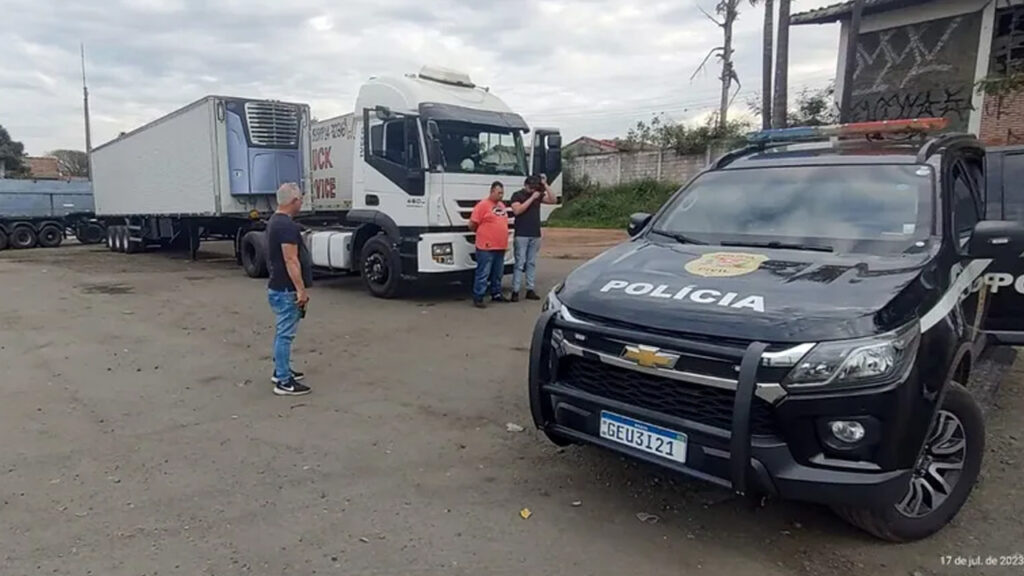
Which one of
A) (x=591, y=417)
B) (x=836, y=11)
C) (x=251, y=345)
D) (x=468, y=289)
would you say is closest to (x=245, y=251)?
(x=468, y=289)

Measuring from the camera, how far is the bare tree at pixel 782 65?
15.6 metres

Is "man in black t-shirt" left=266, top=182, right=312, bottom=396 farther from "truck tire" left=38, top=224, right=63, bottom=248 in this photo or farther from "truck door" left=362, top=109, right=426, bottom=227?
"truck tire" left=38, top=224, right=63, bottom=248

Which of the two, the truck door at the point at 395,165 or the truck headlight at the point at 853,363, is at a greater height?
the truck door at the point at 395,165

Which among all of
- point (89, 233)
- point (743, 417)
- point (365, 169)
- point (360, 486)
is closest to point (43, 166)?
point (89, 233)

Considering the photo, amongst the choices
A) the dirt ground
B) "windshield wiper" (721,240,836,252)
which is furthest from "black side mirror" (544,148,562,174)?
"windshield wiper" (721,240,836,252)

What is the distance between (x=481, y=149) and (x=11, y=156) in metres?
55.2

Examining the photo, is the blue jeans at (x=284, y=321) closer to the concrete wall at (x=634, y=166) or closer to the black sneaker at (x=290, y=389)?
the black sneaker at (x=290, y=389)

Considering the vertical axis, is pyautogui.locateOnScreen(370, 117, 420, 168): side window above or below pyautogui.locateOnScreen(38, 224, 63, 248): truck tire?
above

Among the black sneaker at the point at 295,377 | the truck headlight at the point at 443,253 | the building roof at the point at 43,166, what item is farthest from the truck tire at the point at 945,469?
the building roof at the point at 43,166

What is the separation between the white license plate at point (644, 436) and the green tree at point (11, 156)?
54.0 meters

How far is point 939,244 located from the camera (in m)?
3.40

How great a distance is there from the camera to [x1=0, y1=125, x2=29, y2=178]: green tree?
48.2 m

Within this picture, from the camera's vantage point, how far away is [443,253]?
9.62 m

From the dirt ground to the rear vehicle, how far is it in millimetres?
18667
